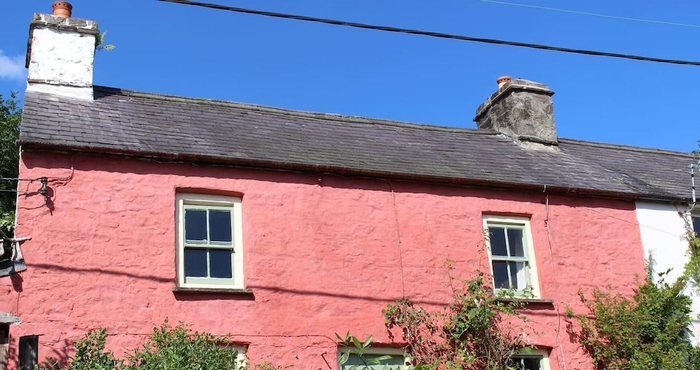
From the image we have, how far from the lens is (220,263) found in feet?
42.0

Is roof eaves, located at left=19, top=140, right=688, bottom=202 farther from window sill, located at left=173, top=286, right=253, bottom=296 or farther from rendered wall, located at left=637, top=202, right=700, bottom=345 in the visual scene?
window sill, located at left=173, top=286, right=253, bottom=296

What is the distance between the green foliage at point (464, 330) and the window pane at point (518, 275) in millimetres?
801

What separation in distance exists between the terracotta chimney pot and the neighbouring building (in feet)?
1.36

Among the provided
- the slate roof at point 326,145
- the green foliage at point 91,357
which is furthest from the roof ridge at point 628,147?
the green foliage at point 91,357

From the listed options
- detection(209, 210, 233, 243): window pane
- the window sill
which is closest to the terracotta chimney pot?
detection(209, 210, 233, 243): window pane

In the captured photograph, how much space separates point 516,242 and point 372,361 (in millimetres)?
3570

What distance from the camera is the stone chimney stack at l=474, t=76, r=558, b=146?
58.5 ft

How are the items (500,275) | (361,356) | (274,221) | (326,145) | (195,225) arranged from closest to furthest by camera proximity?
(361,356), (195,225), (274,221), (500,275), (326,145)

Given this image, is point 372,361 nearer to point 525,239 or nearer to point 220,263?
point 220,263

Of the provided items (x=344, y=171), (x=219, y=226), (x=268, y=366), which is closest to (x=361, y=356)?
(x=268, y=366)

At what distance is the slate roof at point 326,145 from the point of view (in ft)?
43.4

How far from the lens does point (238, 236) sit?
1299 centimetres

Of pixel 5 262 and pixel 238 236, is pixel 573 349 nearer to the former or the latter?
pixel 238 236

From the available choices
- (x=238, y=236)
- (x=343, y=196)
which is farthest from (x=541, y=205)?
(x=238, y=236)
